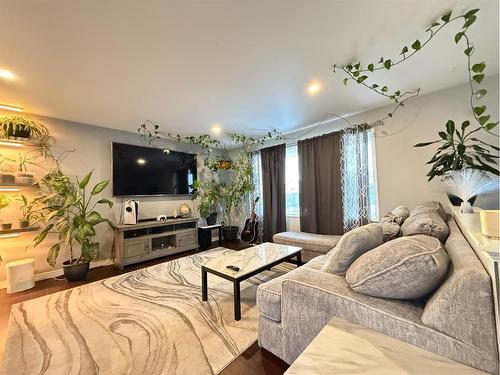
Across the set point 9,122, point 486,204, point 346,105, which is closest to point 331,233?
point 346,105

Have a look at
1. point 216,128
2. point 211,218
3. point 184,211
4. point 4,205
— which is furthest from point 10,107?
point 211,218

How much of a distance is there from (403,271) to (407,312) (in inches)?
6.7

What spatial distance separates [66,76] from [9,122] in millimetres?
1320

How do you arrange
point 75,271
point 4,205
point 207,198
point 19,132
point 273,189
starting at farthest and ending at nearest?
point 207,198, point 273,189, point 75,271, point 19,132, point 4,205

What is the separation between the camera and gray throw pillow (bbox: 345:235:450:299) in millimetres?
927

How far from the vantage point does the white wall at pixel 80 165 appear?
2.71 metres

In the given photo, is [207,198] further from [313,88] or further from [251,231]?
[313,88]

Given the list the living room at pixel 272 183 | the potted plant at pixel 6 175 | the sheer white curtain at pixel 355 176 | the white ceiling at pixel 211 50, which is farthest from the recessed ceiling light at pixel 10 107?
the sheer white curtain at pixel 355 176

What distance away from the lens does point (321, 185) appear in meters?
3.52

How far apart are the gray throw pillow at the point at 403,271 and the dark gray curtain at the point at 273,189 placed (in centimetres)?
299

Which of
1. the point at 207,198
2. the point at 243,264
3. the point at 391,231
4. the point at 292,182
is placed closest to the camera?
the point at 391,231

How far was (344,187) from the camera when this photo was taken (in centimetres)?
326

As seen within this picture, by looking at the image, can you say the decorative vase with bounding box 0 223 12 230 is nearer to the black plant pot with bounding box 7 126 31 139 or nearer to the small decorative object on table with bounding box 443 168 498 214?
the black plant pot with bounding box 7 126 31 139

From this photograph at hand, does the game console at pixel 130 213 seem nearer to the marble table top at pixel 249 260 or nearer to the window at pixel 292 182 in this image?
the marble table top at pixel 249 260
